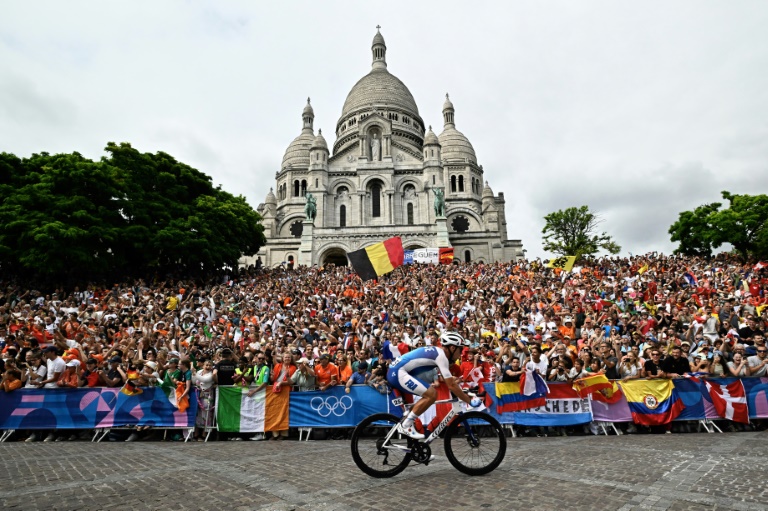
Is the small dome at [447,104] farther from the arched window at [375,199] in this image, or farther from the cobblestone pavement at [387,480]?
the cobblestone pavement at [387,480]

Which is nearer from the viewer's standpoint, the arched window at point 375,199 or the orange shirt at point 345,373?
the orange shirt at point 345,373

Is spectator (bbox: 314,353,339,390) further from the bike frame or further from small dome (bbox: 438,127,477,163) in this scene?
small dome (bbox: 438,127,477,163)

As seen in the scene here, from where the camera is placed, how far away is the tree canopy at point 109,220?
22.7m

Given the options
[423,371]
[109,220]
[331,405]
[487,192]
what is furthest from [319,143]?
[423,371]

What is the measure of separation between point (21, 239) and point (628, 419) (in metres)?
26.5

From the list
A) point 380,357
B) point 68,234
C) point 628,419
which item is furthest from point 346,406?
point 68,234

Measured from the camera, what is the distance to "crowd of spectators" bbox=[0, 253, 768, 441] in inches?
351

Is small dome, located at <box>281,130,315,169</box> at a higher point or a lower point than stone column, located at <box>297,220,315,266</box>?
higher

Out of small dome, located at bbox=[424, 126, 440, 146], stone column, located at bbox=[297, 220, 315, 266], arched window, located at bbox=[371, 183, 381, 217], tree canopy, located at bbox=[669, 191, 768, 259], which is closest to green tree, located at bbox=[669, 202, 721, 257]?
tree canopy, located at bbox=[669, 191, 768, 259]

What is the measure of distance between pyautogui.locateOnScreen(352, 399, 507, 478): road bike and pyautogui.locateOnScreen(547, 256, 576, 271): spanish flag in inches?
764

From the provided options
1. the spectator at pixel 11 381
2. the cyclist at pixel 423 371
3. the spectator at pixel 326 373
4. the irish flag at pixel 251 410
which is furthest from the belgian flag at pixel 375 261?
the cyclist at pixel 423 371

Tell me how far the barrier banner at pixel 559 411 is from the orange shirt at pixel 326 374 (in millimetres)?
3468

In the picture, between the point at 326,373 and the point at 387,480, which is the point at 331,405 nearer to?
the point at 326,373

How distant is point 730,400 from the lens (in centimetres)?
834
